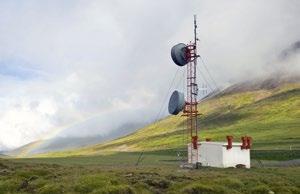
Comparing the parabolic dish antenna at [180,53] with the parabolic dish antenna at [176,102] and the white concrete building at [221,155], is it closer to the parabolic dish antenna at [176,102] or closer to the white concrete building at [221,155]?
the parabolic dish antenna at [176,102]

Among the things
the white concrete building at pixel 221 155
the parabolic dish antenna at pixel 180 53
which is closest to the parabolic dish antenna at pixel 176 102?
the parabolic dish antenna at pixel 180 53

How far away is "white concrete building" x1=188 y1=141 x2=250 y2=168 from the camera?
3011 inches

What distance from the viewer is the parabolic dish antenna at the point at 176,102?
79.1 meters

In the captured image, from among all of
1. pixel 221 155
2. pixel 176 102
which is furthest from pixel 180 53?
pixel 221 155

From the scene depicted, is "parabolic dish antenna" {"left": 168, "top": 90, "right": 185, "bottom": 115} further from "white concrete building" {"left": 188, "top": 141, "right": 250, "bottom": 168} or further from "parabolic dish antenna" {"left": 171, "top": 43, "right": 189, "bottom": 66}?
"white concrete building" {"left": 188, "top": 141, "right": 250, "bottom": 168}

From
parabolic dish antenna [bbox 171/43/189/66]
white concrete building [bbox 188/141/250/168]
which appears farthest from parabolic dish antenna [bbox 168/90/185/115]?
white concrete building [bbox 188/141/250/168]

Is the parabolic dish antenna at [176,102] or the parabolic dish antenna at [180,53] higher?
the parabolic dish antenna at [180,53]

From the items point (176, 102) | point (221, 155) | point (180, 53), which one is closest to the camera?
point (221, 155)

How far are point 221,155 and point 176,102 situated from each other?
1115cm

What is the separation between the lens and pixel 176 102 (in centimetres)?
7981

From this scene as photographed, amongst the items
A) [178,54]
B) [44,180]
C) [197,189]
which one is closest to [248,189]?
[197,189]

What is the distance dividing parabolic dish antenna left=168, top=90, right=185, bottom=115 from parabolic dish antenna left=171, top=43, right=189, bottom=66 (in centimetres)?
541

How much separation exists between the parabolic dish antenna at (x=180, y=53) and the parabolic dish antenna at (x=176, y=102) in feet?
17.8

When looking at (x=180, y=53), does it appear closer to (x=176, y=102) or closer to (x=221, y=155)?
(x=176, y=102)
